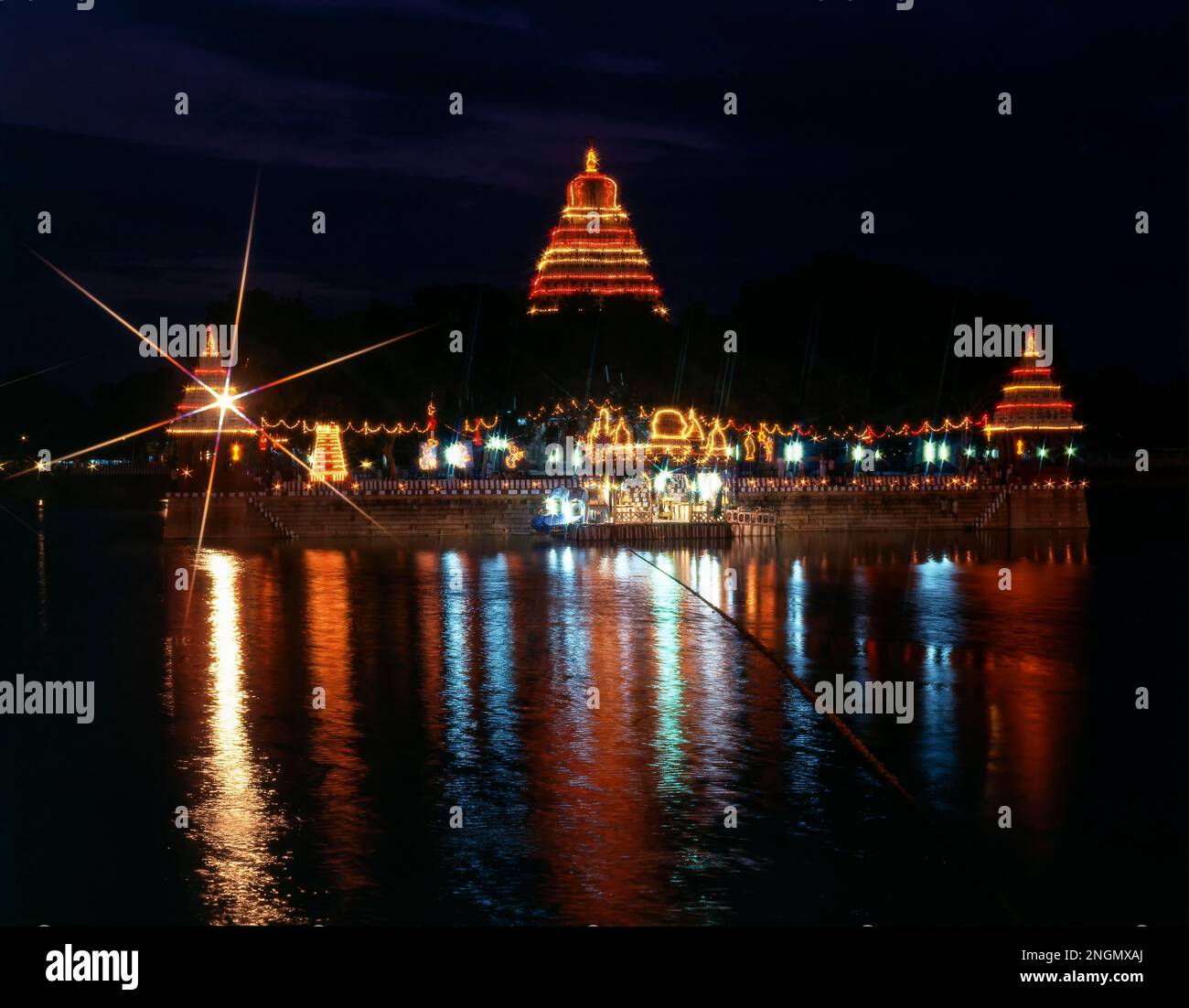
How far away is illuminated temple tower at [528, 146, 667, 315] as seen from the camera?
88.7 meters

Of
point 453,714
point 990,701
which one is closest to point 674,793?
point 453,714

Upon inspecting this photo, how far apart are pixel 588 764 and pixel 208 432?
37.6 meters

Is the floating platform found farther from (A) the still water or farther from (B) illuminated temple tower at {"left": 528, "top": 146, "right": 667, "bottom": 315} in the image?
(B) illuminated temple tower at {"left": 528, "top": 146, "right": 667, "bottom": 315}

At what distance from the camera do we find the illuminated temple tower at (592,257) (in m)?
88.7

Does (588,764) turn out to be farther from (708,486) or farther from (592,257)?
(592,257)

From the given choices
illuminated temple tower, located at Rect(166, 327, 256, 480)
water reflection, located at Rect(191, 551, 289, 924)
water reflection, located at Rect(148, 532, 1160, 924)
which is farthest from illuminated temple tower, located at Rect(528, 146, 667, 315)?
water reflection, located at Rect(191, 551, 289, 924)

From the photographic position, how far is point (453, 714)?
2020 centimetres

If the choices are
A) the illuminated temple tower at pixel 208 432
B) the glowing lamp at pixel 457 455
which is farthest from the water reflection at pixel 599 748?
the glowing lamp at pixel 457 455

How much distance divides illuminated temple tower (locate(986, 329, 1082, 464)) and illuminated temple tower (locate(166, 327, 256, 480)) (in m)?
26.5

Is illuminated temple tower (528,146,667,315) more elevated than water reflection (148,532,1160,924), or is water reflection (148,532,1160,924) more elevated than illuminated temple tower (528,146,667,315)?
illuminated temple tower (528,146,667,315)

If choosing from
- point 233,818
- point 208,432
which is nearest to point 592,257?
point 208,432

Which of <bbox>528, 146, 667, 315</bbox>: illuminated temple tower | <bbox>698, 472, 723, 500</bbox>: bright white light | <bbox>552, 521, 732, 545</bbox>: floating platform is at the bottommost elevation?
<bbox>552, 521, 732, 545</bbox>: floating platform
